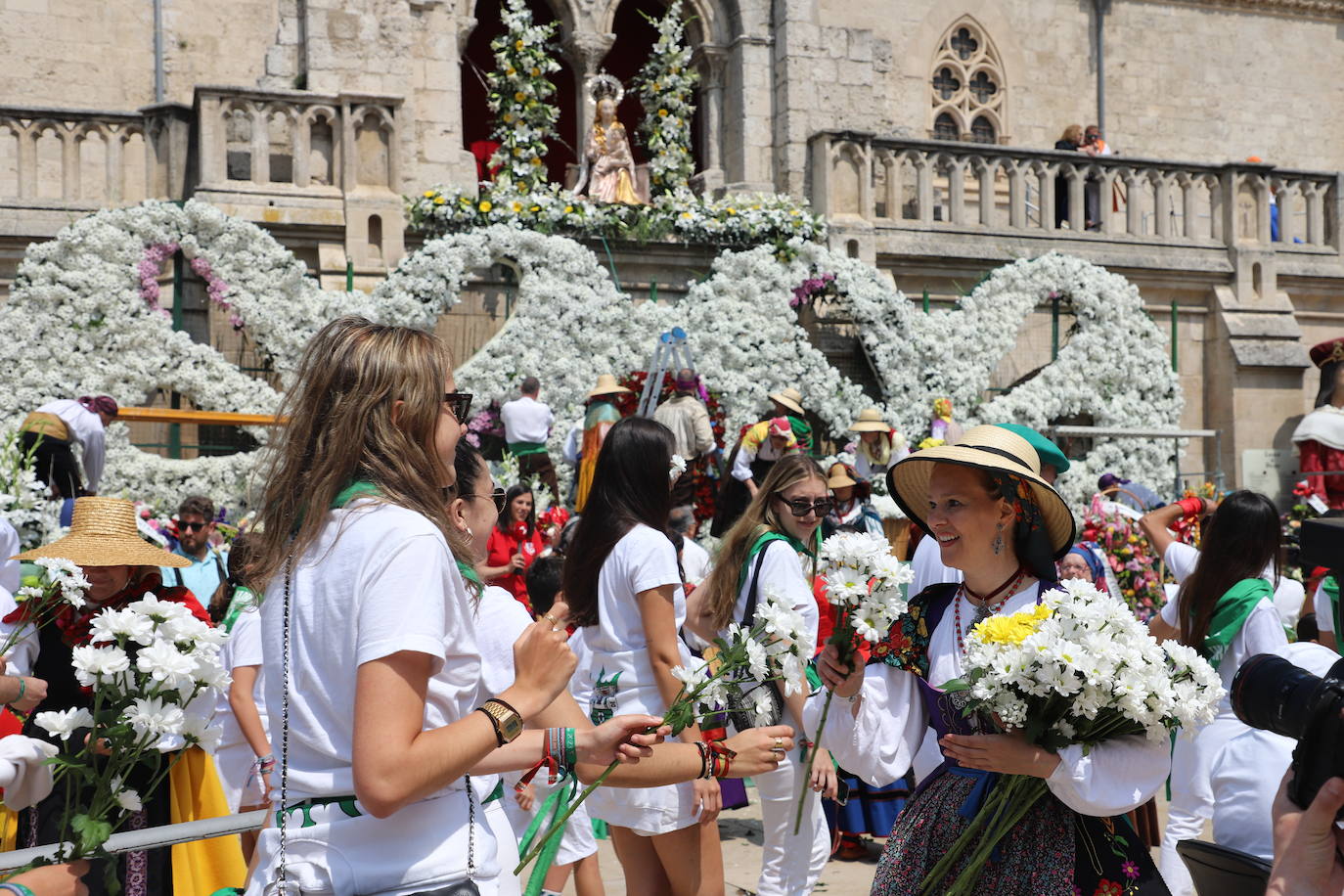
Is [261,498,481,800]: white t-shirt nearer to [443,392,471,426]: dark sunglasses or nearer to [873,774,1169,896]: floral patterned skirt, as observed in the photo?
[443,392,471,426]: dark sunglasses

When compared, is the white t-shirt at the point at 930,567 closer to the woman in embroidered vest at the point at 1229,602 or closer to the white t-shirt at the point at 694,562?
the woman in embroidered vest at the point at 1229,602

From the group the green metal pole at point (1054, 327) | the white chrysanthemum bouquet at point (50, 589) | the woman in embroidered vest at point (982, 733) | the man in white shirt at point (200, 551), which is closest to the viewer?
the woman in embroidered vest at point (982, 733)

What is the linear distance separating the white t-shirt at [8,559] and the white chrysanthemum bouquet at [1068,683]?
3.76m

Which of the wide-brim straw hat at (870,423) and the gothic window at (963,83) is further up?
the gothic window at (963,83)

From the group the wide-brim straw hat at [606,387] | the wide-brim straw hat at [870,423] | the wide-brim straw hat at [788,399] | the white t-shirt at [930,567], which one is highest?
the wide-brim straw hat at [606,387]

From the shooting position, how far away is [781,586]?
457cm

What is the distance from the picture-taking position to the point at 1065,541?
10.6 ft

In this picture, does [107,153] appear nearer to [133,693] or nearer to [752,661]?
[133,693]

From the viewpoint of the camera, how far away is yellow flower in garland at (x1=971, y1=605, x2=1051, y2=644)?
8.62 feet

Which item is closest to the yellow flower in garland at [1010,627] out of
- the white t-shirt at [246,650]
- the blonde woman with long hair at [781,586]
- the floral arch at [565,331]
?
the blonde woman with long hair at [781,586]

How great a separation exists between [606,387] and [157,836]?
888 cm

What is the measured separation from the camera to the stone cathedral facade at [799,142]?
12.9 metres

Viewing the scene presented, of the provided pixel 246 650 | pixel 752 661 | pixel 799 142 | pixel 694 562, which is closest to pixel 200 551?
pixel 694 562

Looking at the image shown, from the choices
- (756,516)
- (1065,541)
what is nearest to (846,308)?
(756,516)
